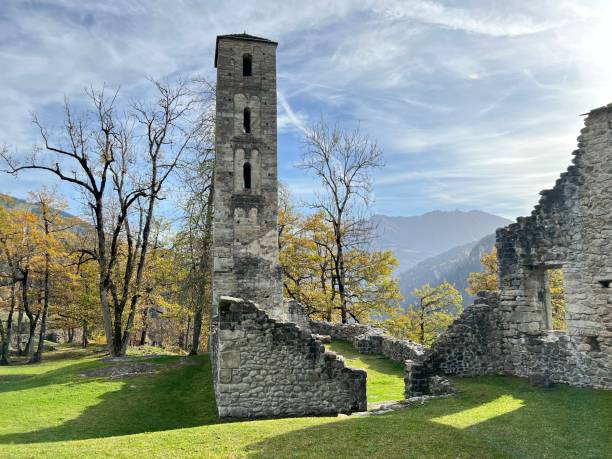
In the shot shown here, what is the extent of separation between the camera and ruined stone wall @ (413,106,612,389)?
1191 cm

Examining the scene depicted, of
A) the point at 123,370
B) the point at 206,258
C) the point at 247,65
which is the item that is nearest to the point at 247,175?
the point at 247,65

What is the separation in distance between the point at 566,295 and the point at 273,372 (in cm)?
830

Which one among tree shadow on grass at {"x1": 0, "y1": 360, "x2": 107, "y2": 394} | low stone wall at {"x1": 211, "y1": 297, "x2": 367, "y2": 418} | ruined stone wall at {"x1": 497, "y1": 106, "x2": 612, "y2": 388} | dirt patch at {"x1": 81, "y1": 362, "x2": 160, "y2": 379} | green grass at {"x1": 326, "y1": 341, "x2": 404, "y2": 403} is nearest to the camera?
ruined stone wall at {"x1": 497, "y1": 106, "x2": 612, "y2": 388}

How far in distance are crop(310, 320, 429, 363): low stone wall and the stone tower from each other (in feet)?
17.5

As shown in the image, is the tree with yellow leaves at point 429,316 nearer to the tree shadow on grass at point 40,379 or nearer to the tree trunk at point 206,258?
the tree trunk at point 206,258

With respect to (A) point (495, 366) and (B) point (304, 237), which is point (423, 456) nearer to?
(A) point (495, 366)

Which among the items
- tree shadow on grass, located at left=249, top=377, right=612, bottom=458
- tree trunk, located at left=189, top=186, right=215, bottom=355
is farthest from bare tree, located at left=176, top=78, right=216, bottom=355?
tree shadow on grass, located at left=249, top=377, right=612, bottom=458

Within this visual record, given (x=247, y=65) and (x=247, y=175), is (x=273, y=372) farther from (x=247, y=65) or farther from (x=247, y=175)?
(x=247, y=65)

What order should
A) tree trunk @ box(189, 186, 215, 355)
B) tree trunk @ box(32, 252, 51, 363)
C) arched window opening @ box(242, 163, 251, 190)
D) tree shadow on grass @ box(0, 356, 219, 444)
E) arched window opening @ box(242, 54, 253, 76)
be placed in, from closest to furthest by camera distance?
tree shadow on grass @ box(0, 356, 219, 444) → arched window opening @ box(242, 163, 251, 190) → arched window opening @ box(242, 54, 253, 76) → tree trunk @ box(189, 186, 215, 355) → tree trunk @ box(32, 252, 51, 363)

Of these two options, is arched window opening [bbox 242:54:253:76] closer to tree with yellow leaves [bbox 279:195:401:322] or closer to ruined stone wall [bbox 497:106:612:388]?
tree with yellow leaves [bbox 279:195:401:322]

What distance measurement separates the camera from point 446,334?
1417 cm

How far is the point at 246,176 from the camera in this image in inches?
853

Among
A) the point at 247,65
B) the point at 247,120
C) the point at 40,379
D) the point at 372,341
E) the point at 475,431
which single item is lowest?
the point at 40,379

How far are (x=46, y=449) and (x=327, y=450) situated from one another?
571cm
